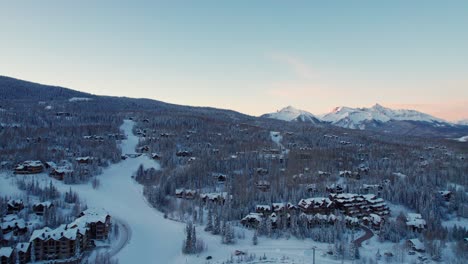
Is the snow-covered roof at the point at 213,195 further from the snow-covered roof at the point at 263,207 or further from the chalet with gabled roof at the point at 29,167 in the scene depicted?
the chalet with gabled roof at the point at 29,167

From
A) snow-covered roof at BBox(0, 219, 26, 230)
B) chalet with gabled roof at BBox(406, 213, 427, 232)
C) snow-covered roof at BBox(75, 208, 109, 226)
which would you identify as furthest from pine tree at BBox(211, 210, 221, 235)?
chalet with gabled roof at BBox(406, 213, 427, 232)

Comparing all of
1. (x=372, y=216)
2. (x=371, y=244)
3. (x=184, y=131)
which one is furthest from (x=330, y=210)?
(x=184, y=131)

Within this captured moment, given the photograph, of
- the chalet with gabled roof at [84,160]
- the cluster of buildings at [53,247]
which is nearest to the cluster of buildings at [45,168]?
the chalet with gabled roof at [84,160]

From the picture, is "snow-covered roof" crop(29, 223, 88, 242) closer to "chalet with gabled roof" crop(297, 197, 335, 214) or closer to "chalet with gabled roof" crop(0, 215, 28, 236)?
"chalet with gabled roof" crop(0, 215, 28, 236)

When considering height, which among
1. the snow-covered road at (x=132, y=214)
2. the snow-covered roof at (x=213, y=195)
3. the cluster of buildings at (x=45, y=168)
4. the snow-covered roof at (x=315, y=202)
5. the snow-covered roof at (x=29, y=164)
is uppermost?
the snow-covered roof at (x=29, y=164)

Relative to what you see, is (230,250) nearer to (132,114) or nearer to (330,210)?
(330,210)

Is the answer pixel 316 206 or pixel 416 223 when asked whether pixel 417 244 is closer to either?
pixel 416 223
